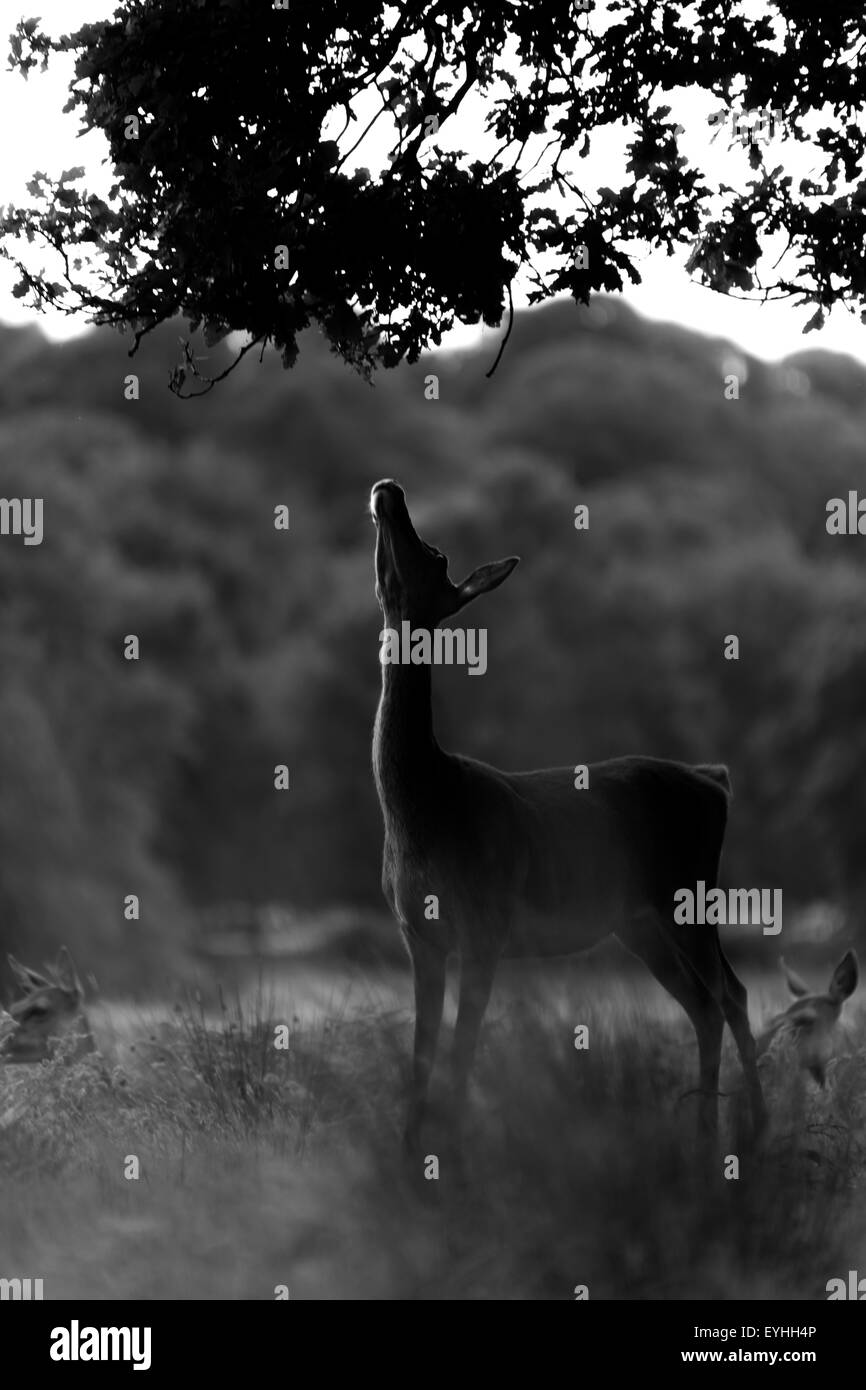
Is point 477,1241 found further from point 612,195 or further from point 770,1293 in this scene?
point 612,195

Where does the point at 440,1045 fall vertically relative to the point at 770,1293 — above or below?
above

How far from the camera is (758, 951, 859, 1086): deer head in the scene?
25.4 ft

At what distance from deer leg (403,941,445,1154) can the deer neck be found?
A: 49 centimetres

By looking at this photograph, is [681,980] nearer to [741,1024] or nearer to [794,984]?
[741,1024]

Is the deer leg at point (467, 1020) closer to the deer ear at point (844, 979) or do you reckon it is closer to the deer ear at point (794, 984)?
the deer ear at point (844, 979)

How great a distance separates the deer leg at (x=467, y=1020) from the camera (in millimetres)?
5344

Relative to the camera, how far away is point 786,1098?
232 inches

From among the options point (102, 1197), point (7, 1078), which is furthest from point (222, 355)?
point (102, 1197)

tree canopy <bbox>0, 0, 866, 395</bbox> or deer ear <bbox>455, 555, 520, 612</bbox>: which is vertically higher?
tree canopy <bbox>0, 0, 866, 395</bbox>

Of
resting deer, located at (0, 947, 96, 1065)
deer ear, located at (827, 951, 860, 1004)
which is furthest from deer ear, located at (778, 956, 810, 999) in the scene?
resting deer, located at (0, 947, 96, 1065)

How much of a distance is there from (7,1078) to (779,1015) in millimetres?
3812

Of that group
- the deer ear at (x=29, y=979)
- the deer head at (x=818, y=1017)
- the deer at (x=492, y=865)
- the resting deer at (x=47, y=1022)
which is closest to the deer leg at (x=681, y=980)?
the deer at (x=492, y=865)

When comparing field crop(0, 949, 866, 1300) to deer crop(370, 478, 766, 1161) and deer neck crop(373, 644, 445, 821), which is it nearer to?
deer crop(370, 478, 766, 1161)

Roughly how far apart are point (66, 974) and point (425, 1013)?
11.0 feet
